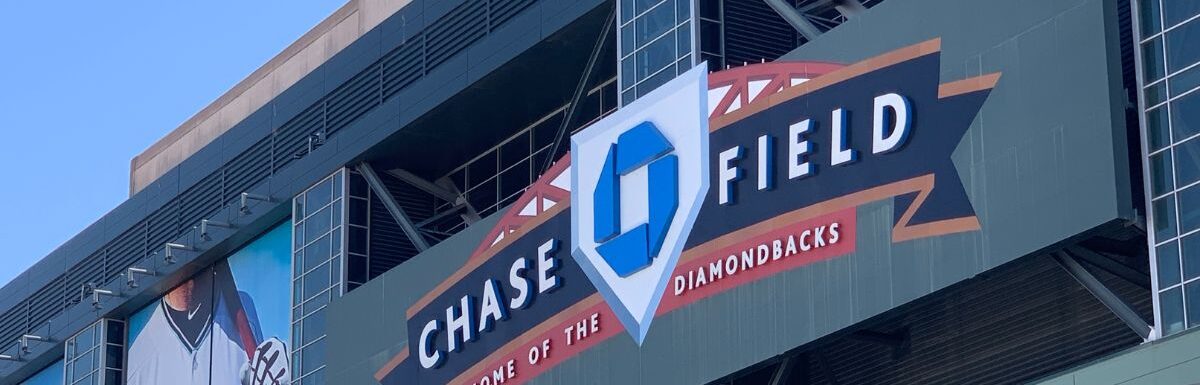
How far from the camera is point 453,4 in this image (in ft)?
158

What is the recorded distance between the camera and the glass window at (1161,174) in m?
30.5

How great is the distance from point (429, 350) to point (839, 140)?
11752 millimetres

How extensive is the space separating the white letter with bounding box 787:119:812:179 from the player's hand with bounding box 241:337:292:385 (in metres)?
18.3

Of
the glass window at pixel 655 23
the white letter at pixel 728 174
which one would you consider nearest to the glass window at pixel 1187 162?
the white letter at pixel 728 174

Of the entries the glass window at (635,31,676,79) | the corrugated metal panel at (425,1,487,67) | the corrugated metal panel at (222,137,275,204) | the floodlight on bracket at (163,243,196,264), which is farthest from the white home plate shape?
the floodlight on bracket at (163,243,196,264)

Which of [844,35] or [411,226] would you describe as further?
[411,226]

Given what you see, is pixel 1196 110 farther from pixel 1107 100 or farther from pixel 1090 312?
pixel 1090 312

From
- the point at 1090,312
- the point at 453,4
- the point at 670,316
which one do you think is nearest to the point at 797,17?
the point at 670,316

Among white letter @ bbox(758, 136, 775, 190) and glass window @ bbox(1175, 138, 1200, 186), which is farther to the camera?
white letter @ bbox(758, 136, 775, 190)

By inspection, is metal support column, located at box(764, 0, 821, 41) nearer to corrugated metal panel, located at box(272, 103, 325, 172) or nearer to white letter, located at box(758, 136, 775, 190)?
white letter, located at box(758, 136, 775, 190)

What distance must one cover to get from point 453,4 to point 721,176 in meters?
12.6

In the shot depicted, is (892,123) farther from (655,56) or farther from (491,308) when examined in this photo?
(491,308)

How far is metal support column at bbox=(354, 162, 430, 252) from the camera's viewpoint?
4900cm

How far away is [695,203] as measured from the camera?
37.6 metres
